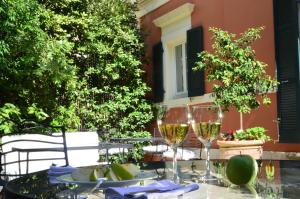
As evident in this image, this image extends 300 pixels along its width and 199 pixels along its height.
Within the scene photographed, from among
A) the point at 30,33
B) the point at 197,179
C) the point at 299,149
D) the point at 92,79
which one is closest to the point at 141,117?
the point at 92,79

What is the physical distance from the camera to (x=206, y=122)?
1.61 meters

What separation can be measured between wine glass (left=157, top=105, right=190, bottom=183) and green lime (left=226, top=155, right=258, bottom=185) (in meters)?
0.21

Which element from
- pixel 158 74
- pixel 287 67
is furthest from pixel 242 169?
pixel 158 74

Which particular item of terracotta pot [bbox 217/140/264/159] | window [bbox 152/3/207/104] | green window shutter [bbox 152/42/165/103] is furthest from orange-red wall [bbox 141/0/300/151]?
green window shutter [bbox 152/42/165/103]

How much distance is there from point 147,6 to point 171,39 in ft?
4.79

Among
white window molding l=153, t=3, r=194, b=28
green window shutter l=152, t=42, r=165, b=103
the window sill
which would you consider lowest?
the window sill

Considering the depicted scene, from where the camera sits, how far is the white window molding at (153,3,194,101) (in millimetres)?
9475

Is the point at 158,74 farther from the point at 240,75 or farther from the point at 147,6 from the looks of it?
the point at 240,75

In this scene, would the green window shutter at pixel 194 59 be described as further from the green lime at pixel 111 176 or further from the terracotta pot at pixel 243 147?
the green lime at pixel 111 176

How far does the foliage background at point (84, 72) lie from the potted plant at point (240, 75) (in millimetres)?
2946

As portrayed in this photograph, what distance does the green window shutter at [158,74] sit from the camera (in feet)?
33.1

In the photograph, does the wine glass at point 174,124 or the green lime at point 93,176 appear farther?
the wine glass at point 174,124

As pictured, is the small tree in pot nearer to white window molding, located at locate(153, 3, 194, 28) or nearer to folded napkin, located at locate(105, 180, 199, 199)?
white window molding, located at locate(153, 3, 194, 28)

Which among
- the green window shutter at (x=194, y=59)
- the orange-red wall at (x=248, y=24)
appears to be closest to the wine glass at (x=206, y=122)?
the orange-red wall at (x=248, y=24)
